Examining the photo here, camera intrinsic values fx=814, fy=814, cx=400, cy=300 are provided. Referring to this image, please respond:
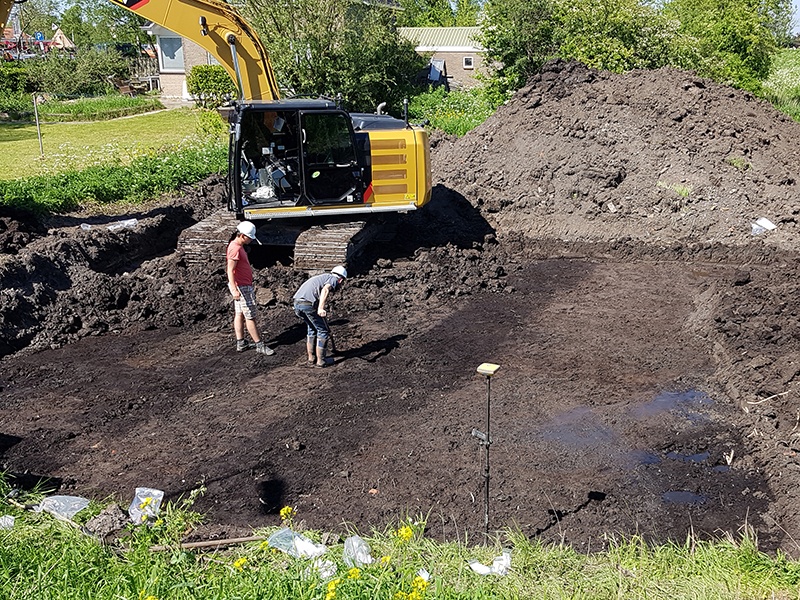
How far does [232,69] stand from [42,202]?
17.9 feet

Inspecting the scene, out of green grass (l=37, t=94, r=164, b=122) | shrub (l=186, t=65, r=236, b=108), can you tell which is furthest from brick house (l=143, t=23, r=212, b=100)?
shrub (l=186, t=65, r=236, b=108)

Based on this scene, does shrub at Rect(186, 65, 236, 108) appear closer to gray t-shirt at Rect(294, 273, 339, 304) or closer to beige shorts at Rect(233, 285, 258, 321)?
beige shorts at Rect(233, 285, 258, 321)

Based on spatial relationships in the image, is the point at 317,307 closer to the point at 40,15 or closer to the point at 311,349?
the point at 311,349

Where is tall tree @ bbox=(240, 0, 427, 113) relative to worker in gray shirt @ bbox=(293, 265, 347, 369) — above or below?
above

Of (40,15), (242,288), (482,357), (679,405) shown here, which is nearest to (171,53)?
(242,288)

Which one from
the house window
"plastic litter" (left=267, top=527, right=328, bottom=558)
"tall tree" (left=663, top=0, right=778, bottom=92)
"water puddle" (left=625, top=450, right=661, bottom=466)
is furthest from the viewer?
the house window

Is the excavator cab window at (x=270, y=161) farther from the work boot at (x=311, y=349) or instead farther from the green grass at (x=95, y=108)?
the green grass at (x=95, y=108)

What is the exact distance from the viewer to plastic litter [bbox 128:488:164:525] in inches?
253

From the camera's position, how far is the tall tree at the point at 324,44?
2809 centimetres

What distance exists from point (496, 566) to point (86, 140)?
89.7 feet

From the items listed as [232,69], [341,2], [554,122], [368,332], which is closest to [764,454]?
[368,332]

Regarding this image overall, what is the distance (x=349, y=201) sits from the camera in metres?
13.6

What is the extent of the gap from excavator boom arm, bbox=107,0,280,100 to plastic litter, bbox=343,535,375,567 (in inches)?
377

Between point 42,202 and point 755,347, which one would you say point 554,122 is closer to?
point 755,347
